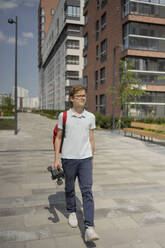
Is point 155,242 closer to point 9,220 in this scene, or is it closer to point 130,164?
point 9,220

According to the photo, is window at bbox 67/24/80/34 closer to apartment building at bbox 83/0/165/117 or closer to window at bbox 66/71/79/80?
window at bbox 66/71/79/80

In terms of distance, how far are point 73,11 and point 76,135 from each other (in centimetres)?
5221

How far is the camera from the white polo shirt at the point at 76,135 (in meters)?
3.04

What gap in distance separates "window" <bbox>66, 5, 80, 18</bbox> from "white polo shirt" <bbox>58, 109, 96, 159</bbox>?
51354mm

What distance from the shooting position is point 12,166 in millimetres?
6805

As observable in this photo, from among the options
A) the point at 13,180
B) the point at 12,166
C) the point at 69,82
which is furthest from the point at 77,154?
the point at 69,82

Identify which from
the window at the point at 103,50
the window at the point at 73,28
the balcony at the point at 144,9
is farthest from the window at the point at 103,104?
the window at the point at 73,28

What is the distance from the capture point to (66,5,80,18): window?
49812 mm

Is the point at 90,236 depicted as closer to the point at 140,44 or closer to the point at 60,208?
the point at 60,208

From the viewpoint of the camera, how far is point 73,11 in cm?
5012

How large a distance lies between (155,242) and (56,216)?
1396 mm

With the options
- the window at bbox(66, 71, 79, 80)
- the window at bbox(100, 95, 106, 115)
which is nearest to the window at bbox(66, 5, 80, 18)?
the window at bbox(66, 71, 79, 80)

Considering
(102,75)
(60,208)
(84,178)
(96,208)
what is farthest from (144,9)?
(84,178)

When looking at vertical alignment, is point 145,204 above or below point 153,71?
below
